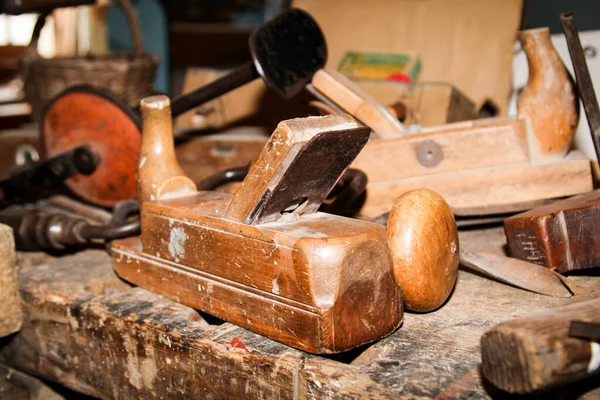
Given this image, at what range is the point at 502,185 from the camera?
1.48m

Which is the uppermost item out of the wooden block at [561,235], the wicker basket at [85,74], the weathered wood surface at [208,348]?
the wicker basket at [85,74]

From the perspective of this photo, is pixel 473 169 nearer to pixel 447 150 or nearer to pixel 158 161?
pixel 447 150

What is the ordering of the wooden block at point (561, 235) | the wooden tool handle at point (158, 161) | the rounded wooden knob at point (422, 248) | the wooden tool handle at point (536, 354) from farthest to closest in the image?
1. the wooden tool handle at point (158, 161)
2. the wooden block at point (561, 235)
3. the rounded wooden knob at point (422, 248)
4. the wooden tool handle at point (536, 354)

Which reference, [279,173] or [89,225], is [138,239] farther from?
[279,173]

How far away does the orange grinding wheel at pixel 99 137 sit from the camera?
1.64m

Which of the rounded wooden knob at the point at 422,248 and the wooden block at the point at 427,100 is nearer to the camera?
the rounded wooden knob at the point at 422,248

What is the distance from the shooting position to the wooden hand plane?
912 millimetres

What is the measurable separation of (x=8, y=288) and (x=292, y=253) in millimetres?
740

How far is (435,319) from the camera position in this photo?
110 cm

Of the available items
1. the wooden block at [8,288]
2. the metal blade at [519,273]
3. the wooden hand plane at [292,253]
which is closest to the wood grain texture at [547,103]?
the metal blade at [519,273]

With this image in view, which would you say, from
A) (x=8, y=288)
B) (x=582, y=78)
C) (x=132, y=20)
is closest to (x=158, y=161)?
(x=8, y=288)

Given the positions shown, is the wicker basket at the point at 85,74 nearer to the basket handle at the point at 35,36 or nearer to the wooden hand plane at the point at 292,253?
the basket handle at the point at 35,36

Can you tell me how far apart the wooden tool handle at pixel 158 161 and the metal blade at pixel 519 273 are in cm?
61

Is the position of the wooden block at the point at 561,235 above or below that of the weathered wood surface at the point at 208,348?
above
